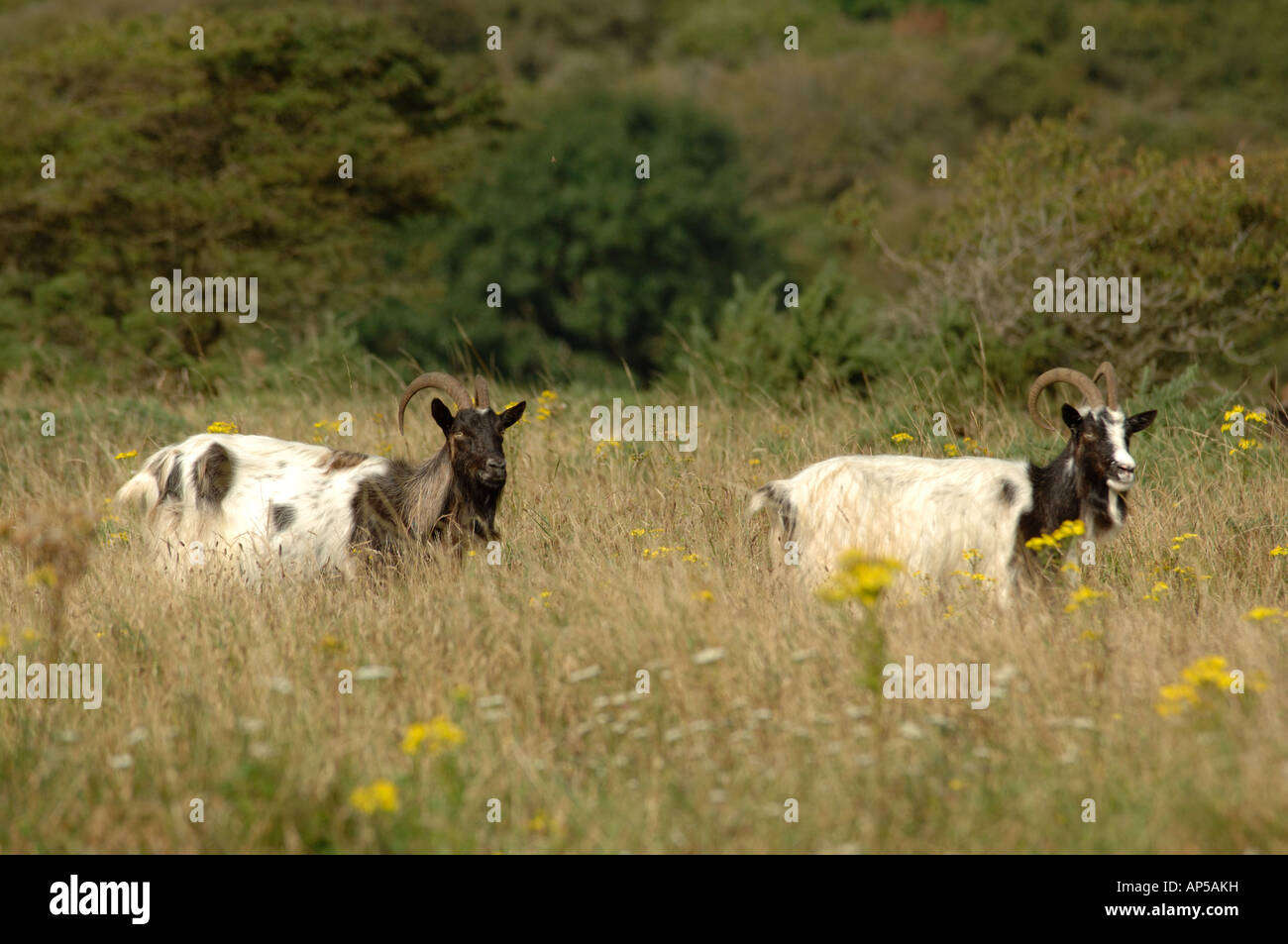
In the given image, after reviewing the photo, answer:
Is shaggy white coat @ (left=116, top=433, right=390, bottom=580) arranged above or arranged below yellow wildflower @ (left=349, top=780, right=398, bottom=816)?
above

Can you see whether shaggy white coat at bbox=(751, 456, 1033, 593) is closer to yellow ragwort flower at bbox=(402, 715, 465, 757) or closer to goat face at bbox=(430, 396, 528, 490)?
goat face at bbox=(430, 396, 528, 490)

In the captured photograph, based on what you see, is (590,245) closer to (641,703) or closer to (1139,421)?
(1139,421)

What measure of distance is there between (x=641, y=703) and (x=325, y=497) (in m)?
2.92

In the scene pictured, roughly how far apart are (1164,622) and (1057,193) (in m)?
11.8

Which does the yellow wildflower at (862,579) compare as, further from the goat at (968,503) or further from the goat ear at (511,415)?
the goat ear at (511,415)

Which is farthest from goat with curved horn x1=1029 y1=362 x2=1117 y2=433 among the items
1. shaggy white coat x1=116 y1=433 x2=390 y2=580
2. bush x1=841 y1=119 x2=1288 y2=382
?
bush x1=841 y1=119 x2=1288 y2=382

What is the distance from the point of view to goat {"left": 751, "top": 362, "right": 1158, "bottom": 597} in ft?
22.9

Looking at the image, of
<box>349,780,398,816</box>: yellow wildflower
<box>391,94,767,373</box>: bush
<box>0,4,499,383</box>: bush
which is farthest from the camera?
<box>391,94,767,373</box>: bush

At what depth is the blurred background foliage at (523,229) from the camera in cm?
1515

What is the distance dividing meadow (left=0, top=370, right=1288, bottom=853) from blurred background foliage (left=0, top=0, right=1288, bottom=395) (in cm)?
384

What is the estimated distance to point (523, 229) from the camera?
3369 centimetres

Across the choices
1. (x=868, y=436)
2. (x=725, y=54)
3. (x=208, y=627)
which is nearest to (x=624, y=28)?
(x=725, y=54)

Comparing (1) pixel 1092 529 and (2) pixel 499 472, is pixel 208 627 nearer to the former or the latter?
(2) pixel 499 472

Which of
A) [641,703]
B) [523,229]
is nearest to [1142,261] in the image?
[641,703]
